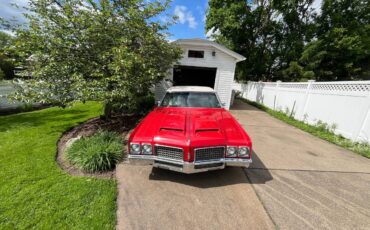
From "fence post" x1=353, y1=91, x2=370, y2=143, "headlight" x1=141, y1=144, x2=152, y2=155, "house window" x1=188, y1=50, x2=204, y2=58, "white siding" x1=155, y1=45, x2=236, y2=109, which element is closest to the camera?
"headlight" x1=141, y1=144, x2=152, y2=155

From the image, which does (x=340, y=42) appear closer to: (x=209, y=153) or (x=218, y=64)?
(x=218, y=64)

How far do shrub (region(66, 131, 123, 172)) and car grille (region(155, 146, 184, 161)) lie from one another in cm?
137

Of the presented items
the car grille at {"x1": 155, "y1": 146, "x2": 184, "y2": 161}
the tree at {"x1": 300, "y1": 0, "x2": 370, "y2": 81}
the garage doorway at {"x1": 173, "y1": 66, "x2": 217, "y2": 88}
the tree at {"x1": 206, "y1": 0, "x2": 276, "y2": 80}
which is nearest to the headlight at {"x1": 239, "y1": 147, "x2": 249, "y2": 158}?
the car grille at {"x1": 155, "y1": 146, "x2": 184, "y2": 161}

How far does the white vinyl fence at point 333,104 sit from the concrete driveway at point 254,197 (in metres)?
2.07

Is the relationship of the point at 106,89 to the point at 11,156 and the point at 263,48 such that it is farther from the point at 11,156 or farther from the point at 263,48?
the point at 263,48

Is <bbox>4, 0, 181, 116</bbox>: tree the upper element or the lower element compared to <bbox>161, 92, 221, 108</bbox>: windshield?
upper

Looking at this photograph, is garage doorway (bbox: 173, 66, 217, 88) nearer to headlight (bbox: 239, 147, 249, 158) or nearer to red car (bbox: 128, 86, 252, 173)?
red car (bbox: 128, 86, 252, 173)

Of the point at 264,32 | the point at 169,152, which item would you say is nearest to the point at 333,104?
the point at 169,152

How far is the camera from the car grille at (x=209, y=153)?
8.46 ft

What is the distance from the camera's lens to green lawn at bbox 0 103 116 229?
2.10 metres

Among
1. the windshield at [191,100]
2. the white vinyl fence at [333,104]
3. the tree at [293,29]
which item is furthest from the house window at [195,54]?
the tree at [293,29]

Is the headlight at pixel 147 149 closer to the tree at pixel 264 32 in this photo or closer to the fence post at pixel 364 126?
the fence post at pixel 364 126

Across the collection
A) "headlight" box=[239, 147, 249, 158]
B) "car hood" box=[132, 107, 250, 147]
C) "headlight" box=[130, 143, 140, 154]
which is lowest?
"headlight" box=[130, 143, 140, 154]

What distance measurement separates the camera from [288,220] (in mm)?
2287
